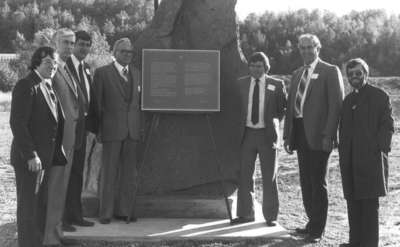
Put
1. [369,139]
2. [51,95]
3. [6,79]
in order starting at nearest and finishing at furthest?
1. [51,95]
2. [369,139]
3. [6,79]

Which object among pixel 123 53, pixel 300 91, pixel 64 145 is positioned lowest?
pixel 64 145

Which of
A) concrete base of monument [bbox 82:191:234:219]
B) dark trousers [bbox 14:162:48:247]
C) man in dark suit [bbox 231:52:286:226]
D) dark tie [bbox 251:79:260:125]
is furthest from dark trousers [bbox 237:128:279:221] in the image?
dark trousers [bbox 14:162:48:247]

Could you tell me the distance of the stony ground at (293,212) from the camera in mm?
6434

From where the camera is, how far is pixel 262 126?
6.85m

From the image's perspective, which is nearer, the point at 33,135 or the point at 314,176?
the point at 33,135

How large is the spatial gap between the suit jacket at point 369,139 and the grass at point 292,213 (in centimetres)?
95

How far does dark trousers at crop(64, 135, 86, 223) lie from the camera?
6.55 m

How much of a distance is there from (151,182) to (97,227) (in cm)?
100

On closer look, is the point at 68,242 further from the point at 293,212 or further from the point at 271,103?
the point at 293,212

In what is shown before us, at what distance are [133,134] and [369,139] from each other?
2.60m

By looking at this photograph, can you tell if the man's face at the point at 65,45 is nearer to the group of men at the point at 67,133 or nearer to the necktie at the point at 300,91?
the group of men at the point at 67,133

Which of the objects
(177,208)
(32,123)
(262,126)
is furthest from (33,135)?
(262,126)

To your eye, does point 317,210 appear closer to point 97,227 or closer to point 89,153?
point 97,227

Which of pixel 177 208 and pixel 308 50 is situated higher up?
pixel 308 50
